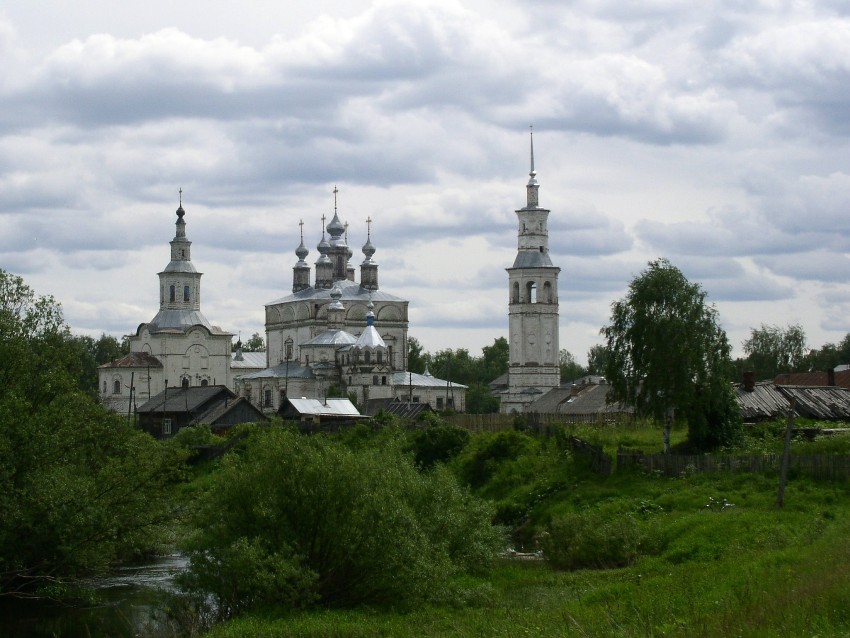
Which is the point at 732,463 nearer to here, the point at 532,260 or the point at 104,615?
the point at 104,615

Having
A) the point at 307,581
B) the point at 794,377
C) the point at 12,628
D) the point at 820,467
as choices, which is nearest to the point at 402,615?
the point at 307,581

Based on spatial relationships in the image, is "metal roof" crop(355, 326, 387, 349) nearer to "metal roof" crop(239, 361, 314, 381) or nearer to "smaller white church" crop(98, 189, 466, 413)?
"smaller white church" crop(98, 189, 466, 413)

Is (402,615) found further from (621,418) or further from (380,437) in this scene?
(621,418)

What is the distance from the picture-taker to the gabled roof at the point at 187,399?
259 ft

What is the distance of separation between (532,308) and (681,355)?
6844 cm

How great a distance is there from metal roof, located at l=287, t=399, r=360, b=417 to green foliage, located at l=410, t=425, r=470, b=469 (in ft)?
68.6

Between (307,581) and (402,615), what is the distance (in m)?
1.81

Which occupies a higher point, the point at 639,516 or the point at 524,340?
the point at 524,340

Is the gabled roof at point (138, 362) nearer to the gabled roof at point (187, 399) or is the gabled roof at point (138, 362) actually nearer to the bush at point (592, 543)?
the gabled roof at point (187, 399)

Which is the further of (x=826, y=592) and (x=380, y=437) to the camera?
(x=380, y=437)

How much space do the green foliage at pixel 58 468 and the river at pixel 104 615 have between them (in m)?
0.63

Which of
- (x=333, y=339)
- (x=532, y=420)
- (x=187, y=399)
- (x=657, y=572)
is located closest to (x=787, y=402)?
(x=532, y=420)

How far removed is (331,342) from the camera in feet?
344

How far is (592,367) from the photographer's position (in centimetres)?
14562
